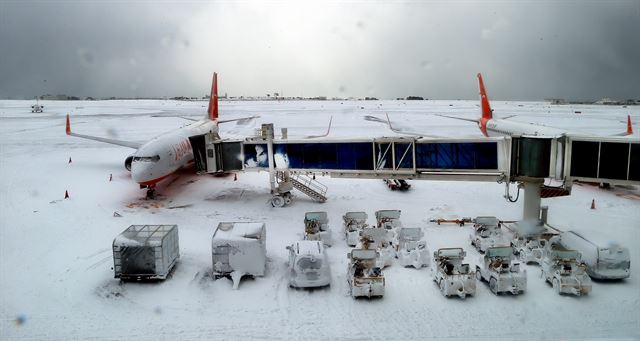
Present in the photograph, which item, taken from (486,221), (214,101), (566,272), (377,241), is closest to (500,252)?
(566,272)

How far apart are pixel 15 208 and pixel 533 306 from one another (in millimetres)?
27689

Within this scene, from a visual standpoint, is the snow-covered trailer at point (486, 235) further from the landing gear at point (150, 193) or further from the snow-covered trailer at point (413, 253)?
the landing gear at point (150, 193)

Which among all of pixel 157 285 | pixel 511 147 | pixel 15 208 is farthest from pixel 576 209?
pixel 15 208

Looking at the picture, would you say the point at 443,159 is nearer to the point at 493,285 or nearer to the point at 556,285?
the point at 493,285

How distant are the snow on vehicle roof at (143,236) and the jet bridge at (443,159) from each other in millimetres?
10623

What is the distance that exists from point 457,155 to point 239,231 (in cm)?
1216

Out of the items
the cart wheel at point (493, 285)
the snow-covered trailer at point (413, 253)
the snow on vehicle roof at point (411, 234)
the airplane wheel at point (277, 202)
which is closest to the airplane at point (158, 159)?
the airplane wheel at point (277, 202)

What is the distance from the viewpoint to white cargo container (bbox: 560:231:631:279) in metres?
16.7

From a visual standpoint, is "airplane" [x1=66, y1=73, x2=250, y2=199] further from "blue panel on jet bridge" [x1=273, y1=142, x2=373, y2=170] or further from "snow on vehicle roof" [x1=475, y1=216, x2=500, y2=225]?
"snow on vehicle roof" [x1=475, y1=216, x2=500, y2=225]

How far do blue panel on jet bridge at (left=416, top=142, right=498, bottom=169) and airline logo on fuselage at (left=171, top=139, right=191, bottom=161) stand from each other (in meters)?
16.5

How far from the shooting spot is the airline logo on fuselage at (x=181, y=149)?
31206mm

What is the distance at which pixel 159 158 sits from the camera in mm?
28688

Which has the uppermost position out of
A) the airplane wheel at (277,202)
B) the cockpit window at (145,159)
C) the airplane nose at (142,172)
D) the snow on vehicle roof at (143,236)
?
the cockpit window at (145,159)

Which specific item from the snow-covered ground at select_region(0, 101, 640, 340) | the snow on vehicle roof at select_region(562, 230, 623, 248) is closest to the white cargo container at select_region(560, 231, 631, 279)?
the snow on vehicle roof at select_region(562, 230, 623, 248)
